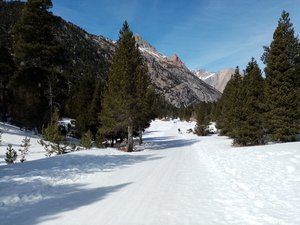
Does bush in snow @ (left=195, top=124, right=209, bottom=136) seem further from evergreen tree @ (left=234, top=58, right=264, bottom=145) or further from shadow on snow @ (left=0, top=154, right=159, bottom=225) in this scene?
shadow on snow @ (left=0, top=154, right=159, bottom=225)

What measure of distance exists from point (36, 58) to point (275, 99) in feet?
78.1

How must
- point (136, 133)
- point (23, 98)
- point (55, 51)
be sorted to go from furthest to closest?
point (136, 133), point (23, 98), point (55, 51)

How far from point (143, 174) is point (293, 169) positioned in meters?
6.38

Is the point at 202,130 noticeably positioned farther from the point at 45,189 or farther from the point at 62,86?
the point at 45,189

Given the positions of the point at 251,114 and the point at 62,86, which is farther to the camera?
the point at 62,86

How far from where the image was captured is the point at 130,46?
25500 millimetres

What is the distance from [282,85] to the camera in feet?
81.8

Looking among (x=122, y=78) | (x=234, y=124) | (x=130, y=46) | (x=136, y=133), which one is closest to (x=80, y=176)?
(x=122, y=78)

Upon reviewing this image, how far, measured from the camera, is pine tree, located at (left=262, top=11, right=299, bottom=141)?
24.4 m

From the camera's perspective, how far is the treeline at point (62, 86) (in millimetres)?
24781

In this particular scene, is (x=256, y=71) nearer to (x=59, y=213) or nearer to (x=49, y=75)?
(x=49, y=75)

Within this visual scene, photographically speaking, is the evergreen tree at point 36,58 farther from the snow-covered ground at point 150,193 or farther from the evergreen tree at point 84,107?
the snow-covered ground at point 150,193

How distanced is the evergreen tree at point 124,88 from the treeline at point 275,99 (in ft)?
29.7

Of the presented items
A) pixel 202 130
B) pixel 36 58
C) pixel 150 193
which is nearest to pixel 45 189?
pixel 150 193
